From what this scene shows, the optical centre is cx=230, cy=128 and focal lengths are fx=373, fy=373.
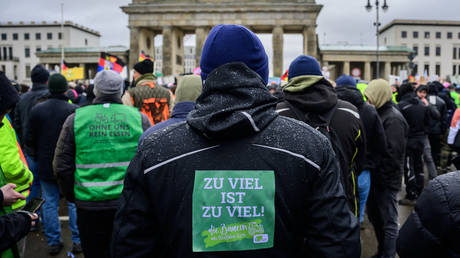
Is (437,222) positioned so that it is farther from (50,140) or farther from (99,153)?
(50,140)

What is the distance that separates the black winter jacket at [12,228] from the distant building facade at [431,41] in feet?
315

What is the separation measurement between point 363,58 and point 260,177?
198ft

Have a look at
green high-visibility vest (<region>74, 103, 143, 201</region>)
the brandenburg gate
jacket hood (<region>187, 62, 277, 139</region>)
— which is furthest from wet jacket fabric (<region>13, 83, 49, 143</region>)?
the brandenburg gate

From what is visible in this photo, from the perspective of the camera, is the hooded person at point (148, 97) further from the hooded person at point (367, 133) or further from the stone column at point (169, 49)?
the stone column at point (169, 49)

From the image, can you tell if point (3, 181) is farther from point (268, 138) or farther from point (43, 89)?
point (43, 89)

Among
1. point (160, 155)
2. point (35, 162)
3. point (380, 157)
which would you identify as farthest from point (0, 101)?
point (380, 157)

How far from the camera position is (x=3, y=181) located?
2.94 metres

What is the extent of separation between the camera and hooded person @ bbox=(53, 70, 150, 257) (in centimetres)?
360

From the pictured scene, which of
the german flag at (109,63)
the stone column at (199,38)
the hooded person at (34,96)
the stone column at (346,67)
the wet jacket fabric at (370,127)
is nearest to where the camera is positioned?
the wet jacket fabric at (370,127)

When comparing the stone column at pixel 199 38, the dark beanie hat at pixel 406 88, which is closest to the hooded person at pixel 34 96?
the dark beanie hat at pixel 406 88

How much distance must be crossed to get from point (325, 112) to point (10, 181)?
2692mm

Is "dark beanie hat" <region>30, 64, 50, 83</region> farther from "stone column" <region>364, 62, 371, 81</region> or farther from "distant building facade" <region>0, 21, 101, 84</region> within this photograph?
"distant building facade" <region>0, 21, 101, 84</region>

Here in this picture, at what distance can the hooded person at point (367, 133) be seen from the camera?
4.38 metres

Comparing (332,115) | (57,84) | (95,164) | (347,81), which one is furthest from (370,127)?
(57,84)
